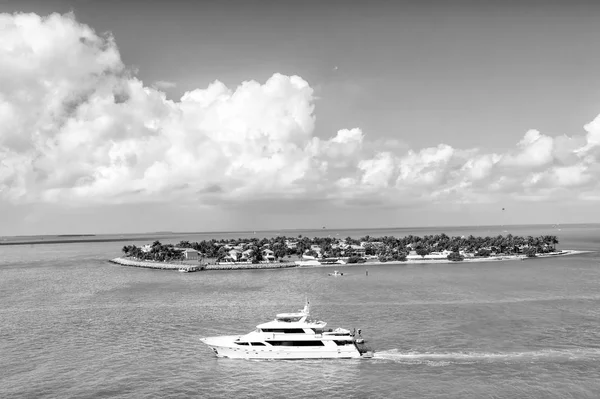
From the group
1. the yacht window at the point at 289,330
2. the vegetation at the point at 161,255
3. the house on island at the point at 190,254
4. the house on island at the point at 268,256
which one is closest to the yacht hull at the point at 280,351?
the yacht window at the point at 289,330

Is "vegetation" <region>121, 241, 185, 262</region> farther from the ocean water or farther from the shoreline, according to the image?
the ocean water

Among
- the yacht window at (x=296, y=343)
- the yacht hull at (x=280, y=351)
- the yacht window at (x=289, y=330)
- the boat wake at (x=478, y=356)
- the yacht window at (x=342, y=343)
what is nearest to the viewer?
the boat wake at (x=478, y=356)

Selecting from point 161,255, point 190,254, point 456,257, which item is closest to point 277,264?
point 190,254

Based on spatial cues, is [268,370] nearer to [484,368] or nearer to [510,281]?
[484,368]

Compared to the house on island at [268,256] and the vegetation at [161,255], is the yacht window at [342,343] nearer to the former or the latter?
the house on island at [268,256]

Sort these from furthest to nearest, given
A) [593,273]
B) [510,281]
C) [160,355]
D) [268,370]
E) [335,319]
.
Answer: [593,273], [510,281], [335,319], [160,355], [268,370]

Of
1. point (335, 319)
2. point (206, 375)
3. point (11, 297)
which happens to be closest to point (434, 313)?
point (335, 319)

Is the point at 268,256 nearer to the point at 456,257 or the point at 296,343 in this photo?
the point at 456,257
